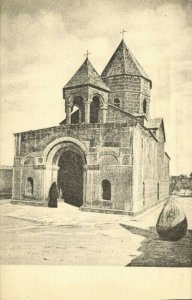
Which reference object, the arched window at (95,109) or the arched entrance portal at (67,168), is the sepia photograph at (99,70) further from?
the arched window at (95,109)

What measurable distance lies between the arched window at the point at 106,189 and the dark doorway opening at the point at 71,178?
72cm

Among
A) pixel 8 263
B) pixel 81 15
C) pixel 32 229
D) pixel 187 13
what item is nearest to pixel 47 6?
pixel 81 15

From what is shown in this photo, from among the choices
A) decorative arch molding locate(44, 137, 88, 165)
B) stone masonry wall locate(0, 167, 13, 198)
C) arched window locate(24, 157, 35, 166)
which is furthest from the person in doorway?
stone masonry wall locate(0, 167, 13, 198)

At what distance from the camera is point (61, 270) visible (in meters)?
4.46

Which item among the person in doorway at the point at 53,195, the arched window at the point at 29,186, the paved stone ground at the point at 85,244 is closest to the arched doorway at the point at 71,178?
the person in doorway at the point at 53,195

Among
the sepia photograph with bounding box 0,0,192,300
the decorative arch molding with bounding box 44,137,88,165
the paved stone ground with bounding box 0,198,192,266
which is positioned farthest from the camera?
the decorative arch molding with bounding box 44,137,88,165

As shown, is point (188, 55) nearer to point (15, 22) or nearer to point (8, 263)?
point (15, 22)

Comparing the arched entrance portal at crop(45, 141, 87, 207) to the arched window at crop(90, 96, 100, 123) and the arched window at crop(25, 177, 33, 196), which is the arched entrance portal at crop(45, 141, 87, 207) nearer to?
the arched window at crop(25, 177, 33, 196)

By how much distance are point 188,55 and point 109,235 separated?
2.76 metres

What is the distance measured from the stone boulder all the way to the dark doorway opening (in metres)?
3.16

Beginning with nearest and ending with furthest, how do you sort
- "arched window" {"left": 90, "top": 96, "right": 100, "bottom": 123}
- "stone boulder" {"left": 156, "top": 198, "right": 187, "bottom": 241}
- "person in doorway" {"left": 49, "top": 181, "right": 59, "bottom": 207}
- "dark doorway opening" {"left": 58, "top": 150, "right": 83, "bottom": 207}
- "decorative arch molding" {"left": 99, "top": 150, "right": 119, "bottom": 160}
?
"stone boulder" {"left": 156, "top": 198, "right": 187, "bottom": 241}
"decorative arch molding" {"left": 99, "top": 150, "right": 119, "bottom": 160}
"person in doorway" {"left": 49, "top": 181, "right": 59, "bottom": 207}
"dark doorway opening" {"left": 58, "top": 150, "right": 83, "bottom": 207}
"arched window" {"left": 90, "top": 96, "right": 100, "bottom": 123}

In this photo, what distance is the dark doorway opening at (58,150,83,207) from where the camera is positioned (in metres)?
7.88

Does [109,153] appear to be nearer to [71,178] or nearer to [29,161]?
[71,178]

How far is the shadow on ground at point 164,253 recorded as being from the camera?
14.9 feet
